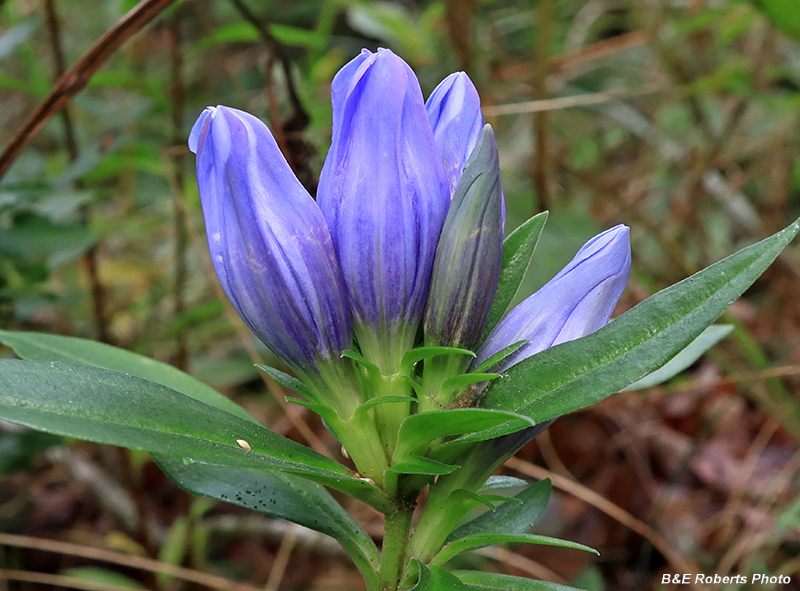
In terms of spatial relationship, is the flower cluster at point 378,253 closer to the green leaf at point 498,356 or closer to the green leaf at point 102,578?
the green leaf at point 498,356

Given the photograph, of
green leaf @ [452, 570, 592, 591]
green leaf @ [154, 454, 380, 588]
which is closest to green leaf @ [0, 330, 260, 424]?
green leaf @ [154, 454, 380, 588]

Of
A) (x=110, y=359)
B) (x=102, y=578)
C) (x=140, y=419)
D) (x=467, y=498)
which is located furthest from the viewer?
(x=102, y=578)

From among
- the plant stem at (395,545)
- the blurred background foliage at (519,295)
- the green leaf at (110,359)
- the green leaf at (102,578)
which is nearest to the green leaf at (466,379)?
the plant stem at (395,545)

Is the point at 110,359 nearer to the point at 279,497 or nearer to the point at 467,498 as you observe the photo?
the point at 279,497

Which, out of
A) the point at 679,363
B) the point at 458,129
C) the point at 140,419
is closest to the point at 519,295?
the point at 679,363

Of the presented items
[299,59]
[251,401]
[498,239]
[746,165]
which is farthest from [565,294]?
[299,59]

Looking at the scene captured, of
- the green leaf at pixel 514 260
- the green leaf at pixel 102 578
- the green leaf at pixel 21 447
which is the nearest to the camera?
the green leaf at pixel 514 260
